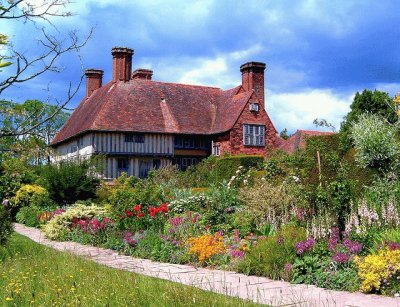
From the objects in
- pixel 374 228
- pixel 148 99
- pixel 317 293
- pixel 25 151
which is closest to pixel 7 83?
pixel 25 151

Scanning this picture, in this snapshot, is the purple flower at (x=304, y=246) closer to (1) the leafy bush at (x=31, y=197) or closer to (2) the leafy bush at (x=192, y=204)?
(2) the leafy bush at (x=192, y=204)

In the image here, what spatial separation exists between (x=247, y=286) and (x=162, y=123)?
96.6ft

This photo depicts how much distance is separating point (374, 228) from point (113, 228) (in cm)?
587

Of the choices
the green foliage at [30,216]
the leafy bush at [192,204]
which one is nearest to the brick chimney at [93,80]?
the green foliage at [30,216]

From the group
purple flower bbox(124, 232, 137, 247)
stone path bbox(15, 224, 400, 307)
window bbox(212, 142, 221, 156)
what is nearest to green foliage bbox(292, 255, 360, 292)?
stone path bbox(15, 224, 400, 307)

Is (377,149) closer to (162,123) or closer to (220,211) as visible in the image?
(220,211)

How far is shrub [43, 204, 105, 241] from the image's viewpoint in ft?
41.3

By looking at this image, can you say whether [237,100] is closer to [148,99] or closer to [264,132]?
[264,132]

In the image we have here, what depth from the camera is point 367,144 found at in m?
17.6

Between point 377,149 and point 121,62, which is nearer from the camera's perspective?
point 377,149

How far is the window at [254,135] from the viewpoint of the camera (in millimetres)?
35906

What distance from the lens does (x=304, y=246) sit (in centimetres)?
722

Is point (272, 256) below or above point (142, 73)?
below

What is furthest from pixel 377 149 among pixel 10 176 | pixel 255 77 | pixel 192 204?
pixel 255 77
